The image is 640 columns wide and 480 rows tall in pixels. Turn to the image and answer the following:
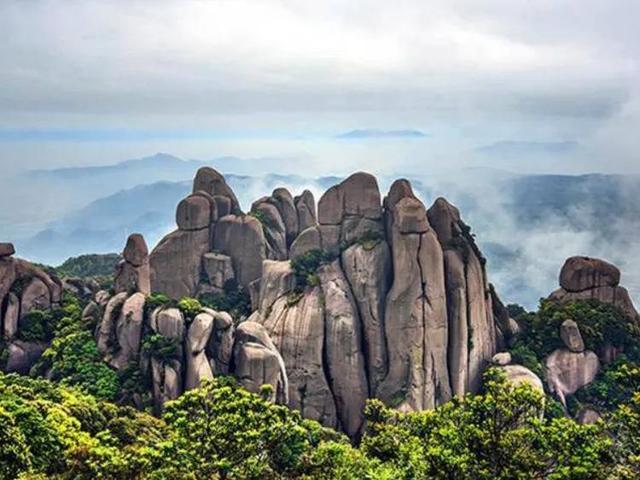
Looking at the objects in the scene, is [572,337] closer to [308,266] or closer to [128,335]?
[308,266]

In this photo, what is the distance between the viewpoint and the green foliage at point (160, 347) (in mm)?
38344

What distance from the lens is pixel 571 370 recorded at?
1790 inches

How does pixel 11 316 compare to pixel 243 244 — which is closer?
pixel 11 316

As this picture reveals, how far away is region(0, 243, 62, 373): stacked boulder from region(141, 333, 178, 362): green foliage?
8088mm

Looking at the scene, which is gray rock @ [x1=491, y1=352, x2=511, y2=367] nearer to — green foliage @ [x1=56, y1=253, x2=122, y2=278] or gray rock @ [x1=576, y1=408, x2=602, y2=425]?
gray rock @ [x1=576, y1=408, x2=602, y2=425]

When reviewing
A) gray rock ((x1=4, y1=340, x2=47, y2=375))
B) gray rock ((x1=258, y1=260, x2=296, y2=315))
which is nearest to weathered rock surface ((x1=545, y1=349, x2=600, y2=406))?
gray rock ((x1=258, y1=260, x2=296, y2=315))

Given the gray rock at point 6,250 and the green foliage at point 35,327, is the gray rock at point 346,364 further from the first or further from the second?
the gray rock at point 6,250

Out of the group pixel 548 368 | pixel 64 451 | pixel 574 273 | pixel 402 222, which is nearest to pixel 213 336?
pixel 402 222

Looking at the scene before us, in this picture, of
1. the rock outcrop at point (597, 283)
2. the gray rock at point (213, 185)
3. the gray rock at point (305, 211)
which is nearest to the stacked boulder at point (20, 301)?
the gray rock at point (213, 185)

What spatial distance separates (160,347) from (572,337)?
24.7 m

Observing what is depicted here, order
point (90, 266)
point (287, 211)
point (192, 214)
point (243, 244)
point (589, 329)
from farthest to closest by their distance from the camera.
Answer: point (90, 266) < point (287, 211) < point (243, 244) < point (192, 214) < point (589, 329)

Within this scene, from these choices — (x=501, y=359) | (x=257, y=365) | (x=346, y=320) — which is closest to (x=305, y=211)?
(x=346, y=320)

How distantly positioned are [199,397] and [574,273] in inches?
1336

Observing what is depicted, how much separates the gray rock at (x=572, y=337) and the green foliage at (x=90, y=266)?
48896 mm
